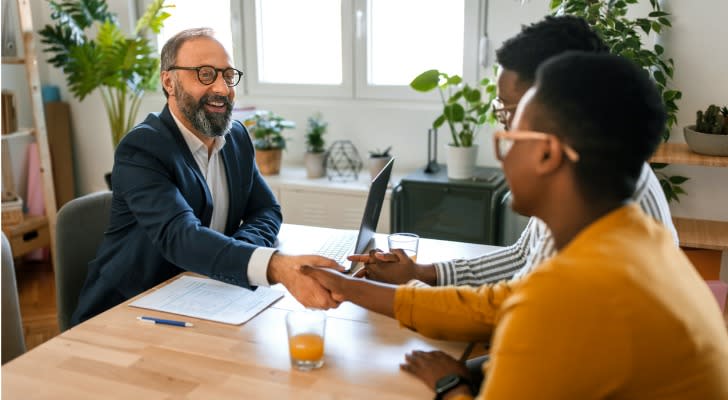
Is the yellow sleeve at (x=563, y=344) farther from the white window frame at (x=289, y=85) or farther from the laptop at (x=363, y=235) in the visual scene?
the white window frame at (x=289, y=85)

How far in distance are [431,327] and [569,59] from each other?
0.64 meters

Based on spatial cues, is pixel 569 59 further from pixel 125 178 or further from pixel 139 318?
pixel 125 178

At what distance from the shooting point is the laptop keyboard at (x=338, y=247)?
1904 millimetres

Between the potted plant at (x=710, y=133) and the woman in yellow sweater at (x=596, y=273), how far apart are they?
73.7 inches

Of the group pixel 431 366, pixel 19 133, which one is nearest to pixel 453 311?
pixel 431 366

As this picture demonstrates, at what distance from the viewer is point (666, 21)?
2.69 meters

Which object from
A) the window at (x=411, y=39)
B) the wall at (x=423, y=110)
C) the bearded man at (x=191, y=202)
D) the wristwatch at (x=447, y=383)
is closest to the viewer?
the wristwatch at (x=447, y=383)

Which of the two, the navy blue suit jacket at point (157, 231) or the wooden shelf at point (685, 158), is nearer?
the navy blue suit jacket at point (157, 231)

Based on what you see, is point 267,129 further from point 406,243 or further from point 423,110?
point 406,243

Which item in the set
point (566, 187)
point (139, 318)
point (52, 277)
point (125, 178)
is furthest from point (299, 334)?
point (52, 277)

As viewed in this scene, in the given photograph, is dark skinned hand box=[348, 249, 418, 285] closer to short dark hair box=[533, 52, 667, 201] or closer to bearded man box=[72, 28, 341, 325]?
bearded man box=[72, 28, 341, 325]

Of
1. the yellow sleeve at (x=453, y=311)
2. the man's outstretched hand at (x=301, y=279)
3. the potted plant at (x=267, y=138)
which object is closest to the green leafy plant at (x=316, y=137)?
the potted plant at (x=267, y=138)

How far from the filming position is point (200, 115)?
1.97 metres

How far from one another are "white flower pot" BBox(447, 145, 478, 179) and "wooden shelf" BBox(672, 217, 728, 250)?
3.16 feet
